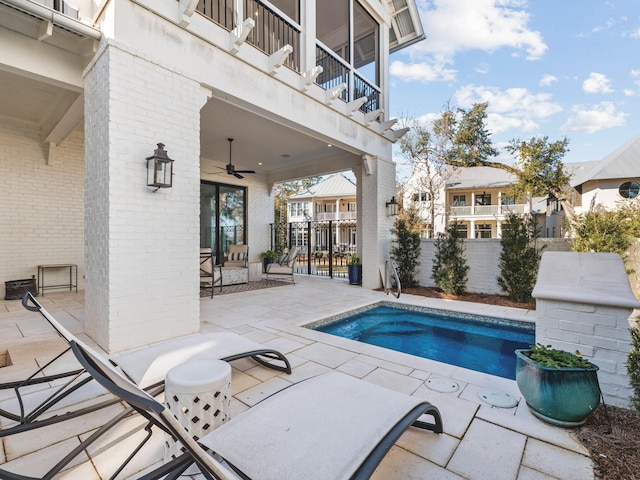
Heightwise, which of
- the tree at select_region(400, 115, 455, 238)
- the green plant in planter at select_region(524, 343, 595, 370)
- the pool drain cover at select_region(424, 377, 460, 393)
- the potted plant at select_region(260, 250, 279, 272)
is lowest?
the pool drain cover at select_region(424, 377, 460, 393)

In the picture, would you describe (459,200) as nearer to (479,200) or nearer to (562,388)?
(479,200)

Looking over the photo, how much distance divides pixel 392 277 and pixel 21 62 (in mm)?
7316

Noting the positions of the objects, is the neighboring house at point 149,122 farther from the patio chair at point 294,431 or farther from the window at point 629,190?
the window at point 629,190

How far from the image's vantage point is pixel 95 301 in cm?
333

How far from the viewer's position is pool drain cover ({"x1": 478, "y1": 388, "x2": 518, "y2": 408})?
2.18 metres

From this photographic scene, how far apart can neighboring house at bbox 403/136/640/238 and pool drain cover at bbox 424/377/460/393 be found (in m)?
4.71

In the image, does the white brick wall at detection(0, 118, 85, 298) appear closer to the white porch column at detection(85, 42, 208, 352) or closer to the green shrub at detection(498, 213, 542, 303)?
the white porch column at detection(85, 42, 208, 352)

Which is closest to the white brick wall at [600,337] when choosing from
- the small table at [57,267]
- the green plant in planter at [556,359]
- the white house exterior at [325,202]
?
the green plant in planter at [556,359]

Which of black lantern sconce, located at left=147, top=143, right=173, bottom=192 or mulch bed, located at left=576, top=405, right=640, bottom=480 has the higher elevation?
black lantern sconce, located at left=147, top=143, right=173, bottom=192

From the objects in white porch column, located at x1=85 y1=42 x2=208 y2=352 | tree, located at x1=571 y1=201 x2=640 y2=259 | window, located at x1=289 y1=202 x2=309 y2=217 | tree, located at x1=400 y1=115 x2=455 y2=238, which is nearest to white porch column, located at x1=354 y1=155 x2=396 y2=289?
tree, located at x1=571 y1=201 x2=640 y2=259

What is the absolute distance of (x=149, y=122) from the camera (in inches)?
132

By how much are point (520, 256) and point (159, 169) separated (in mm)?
6347

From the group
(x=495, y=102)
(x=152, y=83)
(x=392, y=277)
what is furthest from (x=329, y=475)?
(x=495, y=102)

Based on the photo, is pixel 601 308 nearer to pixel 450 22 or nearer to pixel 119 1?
pixel 119 1
